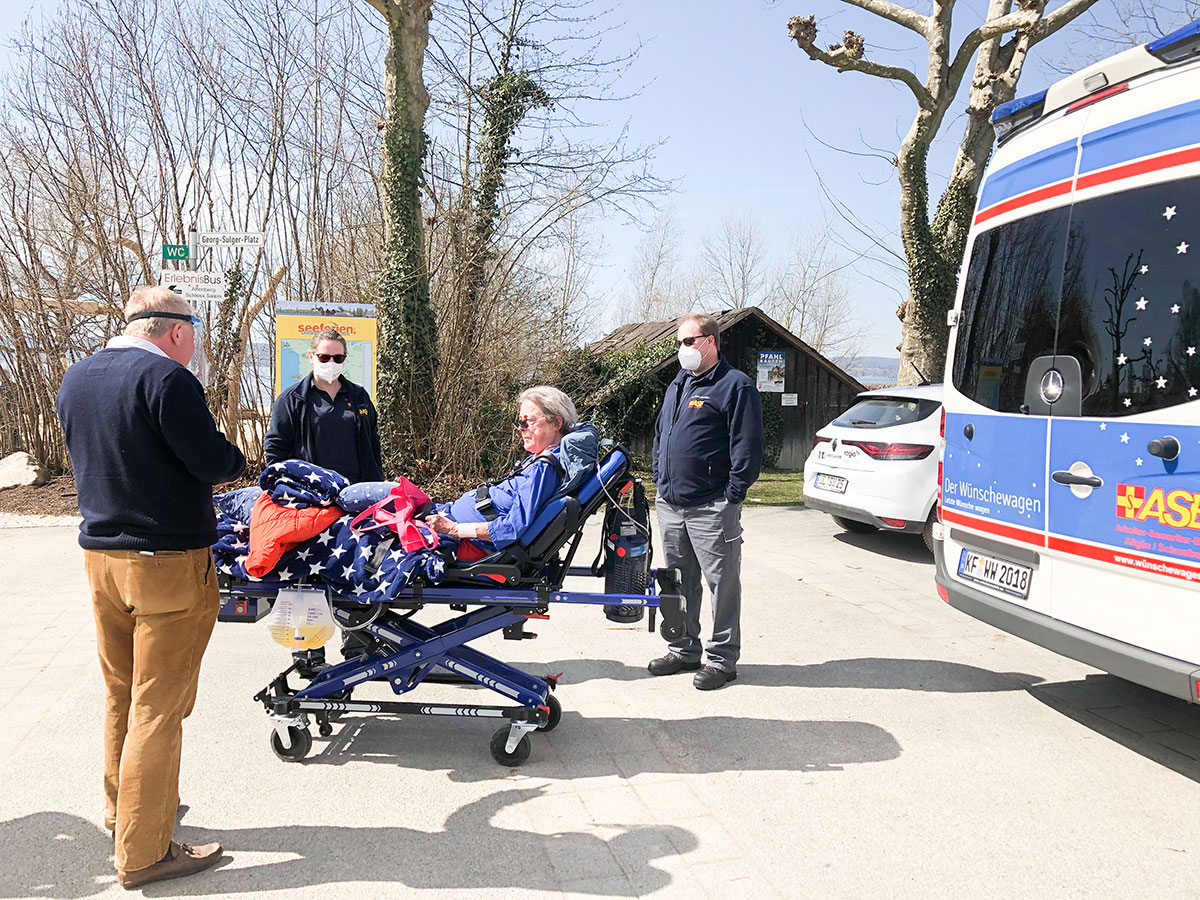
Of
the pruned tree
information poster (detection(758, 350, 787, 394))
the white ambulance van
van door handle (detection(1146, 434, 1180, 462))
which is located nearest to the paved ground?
the white ambulance van

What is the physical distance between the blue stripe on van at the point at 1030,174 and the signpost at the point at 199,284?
728 cm

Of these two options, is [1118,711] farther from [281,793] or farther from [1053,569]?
[281,793]

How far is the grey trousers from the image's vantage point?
15.5 ft

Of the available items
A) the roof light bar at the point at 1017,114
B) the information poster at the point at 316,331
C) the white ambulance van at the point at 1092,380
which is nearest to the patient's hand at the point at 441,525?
the white ambulance van at the point at 1092,380

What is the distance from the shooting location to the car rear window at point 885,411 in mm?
8156

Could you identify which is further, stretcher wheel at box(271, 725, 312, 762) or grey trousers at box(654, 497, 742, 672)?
grey trousers at box(654, 497, 742, 672)

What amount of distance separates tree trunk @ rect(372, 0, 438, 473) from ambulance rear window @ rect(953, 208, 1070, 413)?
345 inches

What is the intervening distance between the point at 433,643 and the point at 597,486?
3.38 feet

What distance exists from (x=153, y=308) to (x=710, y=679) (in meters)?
3.41

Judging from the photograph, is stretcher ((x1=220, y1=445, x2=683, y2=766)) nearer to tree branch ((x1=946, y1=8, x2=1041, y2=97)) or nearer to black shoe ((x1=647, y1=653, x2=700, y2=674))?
black shoe ((x1=647, y1=653, x2=700, y2=674))

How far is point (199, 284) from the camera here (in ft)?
28.3

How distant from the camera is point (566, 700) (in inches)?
181

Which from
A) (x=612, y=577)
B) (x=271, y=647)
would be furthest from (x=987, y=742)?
(x=271, y=647)

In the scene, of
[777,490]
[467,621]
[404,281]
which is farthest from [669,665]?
[777,490]
